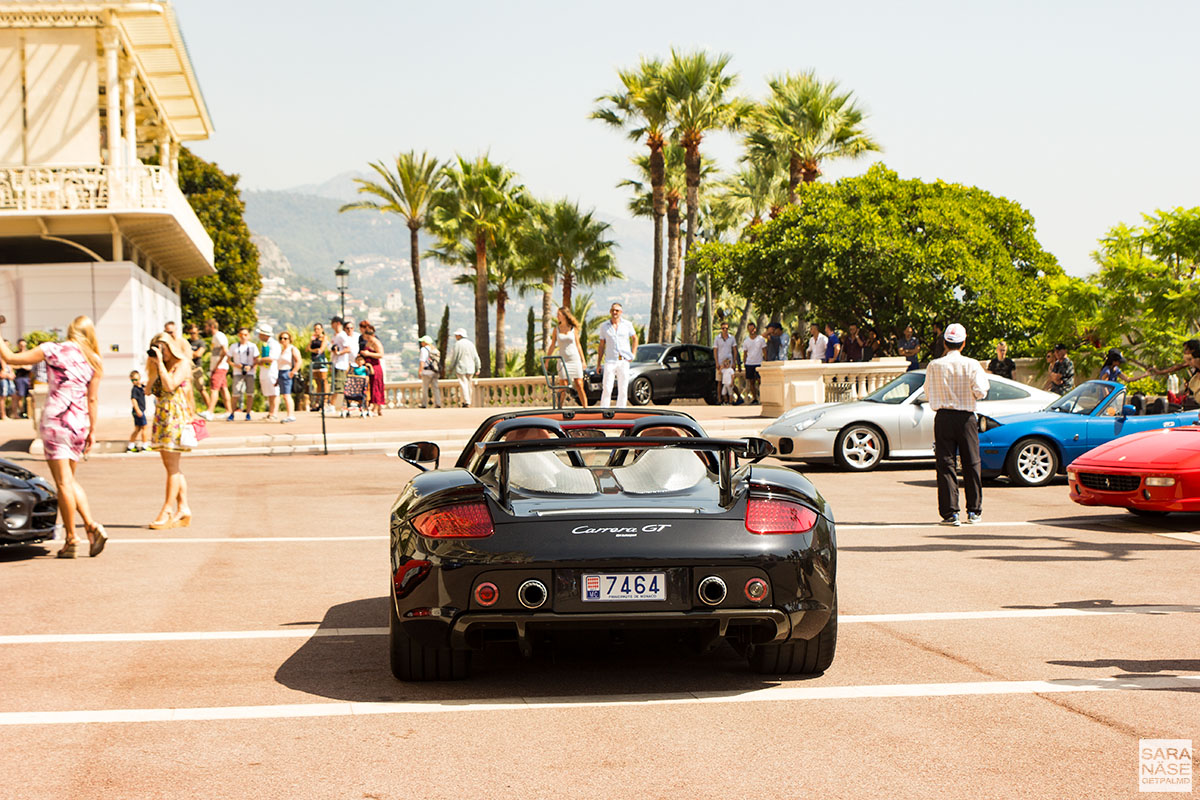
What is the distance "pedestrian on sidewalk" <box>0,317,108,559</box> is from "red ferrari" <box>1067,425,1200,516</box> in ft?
28.2

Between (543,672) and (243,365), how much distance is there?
22584 mm

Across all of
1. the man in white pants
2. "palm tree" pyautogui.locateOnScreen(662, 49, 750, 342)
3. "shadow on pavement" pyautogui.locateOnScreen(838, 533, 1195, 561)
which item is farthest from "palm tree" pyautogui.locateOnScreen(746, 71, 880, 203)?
"shadow on pavement" pyautogui.locateOnScreen(838, 533, 1195, 561)

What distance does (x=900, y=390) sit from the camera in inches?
706

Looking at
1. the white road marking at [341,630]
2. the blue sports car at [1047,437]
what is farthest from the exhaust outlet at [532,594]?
the blue sports car at [1047,437]

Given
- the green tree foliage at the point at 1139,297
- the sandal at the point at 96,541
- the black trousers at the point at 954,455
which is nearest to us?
the sandal at the point at 96,541

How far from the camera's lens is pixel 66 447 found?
9.91 meters

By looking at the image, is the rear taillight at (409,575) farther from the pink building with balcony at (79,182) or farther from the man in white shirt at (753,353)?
the pink building with balcony at (79,182)

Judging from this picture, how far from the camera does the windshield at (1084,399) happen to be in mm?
15406

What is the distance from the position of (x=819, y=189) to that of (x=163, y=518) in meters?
30.0

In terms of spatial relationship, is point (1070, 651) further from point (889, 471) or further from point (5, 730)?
point (889, 471)

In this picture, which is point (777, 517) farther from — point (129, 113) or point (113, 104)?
point (129, 113)

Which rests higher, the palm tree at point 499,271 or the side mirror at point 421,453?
the palm tree at point 499,271

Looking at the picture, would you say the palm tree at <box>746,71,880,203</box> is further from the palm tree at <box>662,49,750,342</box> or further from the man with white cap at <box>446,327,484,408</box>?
the man with white cap at <box>446,327,484,408</box>

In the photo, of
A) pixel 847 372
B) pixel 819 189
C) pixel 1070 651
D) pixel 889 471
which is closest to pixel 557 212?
pixel 819 189
